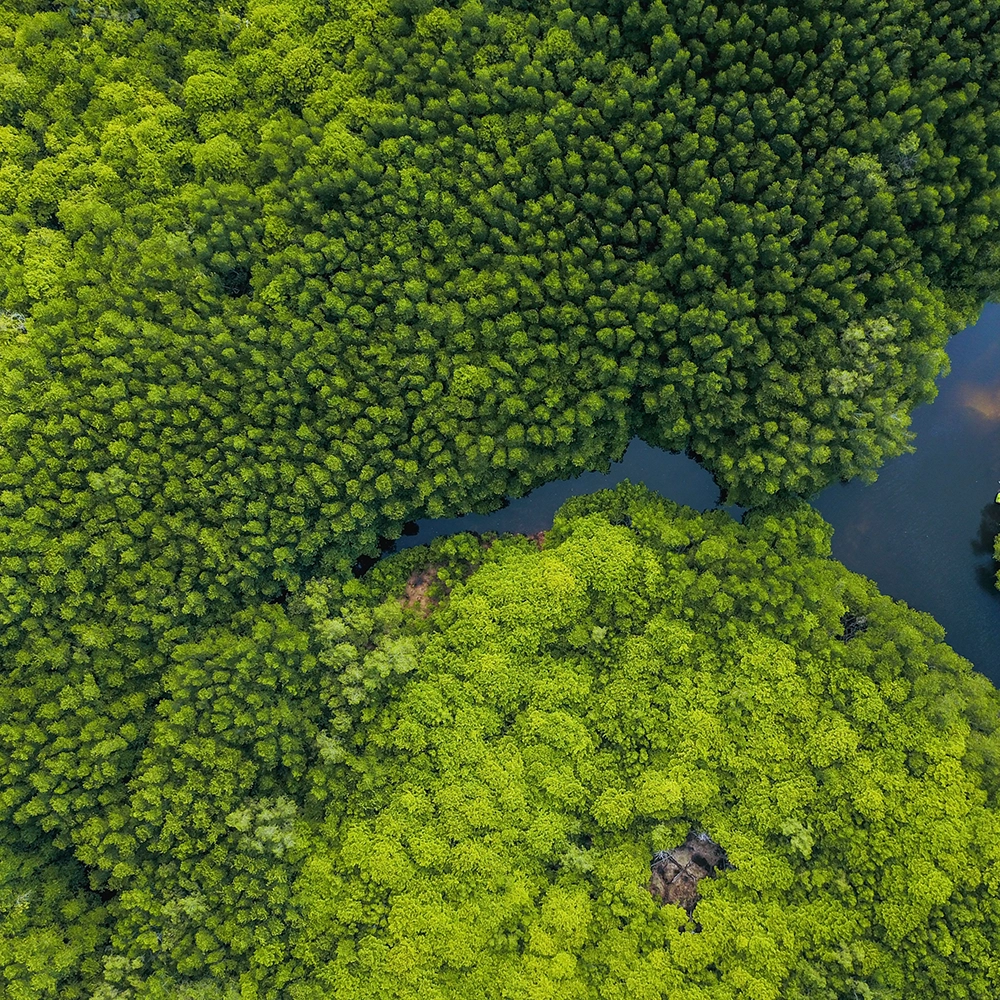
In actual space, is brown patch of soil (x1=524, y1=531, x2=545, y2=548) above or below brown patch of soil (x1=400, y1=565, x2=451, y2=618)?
above

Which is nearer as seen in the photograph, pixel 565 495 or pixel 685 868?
pixel 685 868

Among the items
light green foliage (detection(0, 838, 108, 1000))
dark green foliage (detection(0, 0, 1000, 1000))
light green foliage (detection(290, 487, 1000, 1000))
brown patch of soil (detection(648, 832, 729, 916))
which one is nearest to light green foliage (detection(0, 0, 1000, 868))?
dark green foliage (detection(0, 0, 1000, 1000))

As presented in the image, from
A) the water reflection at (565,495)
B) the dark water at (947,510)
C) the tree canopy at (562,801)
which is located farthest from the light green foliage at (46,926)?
the dark water at (947,510)

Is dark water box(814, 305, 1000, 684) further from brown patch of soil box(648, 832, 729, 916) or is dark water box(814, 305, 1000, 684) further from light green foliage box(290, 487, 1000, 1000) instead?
brown patch of soil box(648, 832, 729, 916)

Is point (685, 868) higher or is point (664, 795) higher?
point (664, 795)

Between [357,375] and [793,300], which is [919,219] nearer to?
[793,300]

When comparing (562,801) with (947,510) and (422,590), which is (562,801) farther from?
(947,510)

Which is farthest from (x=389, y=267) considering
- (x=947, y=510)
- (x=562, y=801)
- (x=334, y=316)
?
(x=947, y=510)

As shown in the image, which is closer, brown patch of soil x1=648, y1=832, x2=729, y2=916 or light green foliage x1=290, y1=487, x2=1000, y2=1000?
light green foliage x1=290, y1=487, x2=1000, y2=1000
